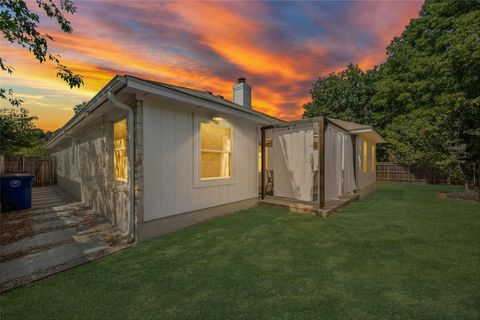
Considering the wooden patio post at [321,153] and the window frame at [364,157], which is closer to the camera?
the wooden patio post at [321,153]

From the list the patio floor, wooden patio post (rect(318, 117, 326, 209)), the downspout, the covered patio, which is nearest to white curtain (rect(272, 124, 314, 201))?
the covered patio

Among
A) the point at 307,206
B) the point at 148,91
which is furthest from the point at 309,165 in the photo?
the point at 148,91

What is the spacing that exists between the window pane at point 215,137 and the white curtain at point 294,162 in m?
1.92

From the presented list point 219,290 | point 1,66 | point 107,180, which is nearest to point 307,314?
point 219,290

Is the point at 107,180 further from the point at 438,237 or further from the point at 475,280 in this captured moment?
the point at 438,237

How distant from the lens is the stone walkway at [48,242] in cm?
305

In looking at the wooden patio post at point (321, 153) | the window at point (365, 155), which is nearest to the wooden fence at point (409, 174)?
the window at point (365, 155)

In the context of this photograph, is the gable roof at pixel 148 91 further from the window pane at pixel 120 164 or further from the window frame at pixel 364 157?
the window frame at pixel 364 157

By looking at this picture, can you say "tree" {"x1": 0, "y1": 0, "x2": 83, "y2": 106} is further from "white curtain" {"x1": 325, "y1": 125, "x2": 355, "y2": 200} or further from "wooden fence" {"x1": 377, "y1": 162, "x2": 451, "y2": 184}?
"wooden fence" {"x1": 377, "y1": 162, "x2": 451, "y2": 184}

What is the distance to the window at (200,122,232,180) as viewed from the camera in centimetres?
552

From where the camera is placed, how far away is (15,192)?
671 cm

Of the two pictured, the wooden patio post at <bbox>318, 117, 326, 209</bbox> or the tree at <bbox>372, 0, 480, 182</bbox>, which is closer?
A: the wooden patio post at <bbox>318, 117, 326, 209</bbox>

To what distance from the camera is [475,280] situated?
2.71 metres

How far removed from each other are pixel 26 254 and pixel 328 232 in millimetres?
5550
